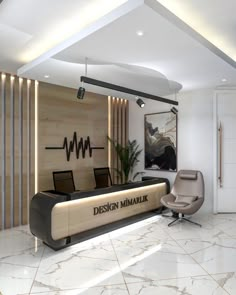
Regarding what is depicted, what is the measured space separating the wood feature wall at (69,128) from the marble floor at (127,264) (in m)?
1.57

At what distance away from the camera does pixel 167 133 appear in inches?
255

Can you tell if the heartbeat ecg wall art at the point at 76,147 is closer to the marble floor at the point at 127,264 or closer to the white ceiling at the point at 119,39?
the white ceiling at the point at 119,39

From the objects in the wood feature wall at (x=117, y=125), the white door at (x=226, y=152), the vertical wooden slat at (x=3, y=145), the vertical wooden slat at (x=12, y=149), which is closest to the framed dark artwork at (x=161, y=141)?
the wood feature wall at (x=117, y=125)

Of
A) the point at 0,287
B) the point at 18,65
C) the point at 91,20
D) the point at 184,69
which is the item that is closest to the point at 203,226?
the point at 184,69

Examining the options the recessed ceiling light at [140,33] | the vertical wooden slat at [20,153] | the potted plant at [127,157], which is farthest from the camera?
the potted plant at [127,157]

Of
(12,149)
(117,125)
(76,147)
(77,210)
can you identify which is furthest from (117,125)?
(77,210)

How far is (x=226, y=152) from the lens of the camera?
5.74 m

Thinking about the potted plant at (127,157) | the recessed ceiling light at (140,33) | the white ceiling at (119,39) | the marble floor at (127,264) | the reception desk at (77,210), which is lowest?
the marble floor at (127,264)

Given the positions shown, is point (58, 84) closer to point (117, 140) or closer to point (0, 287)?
point (117, 140)

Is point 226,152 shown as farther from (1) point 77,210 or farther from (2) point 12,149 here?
(2) point 12,149

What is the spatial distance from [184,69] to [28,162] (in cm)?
357

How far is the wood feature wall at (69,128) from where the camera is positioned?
5.39 m

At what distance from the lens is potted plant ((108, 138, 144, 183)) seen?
22.5 feet

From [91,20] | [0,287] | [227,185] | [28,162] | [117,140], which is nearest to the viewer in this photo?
[0,287]
